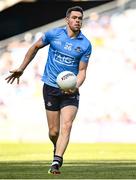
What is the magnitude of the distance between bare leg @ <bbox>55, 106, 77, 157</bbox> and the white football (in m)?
0.39

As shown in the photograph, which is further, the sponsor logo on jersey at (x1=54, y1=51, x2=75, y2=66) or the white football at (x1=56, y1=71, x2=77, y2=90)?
the sponsor logo on jersey at (x1=54, y1=51, x2=75, y2=66)

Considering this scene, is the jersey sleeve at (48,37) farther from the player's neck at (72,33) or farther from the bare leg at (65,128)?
the bare leg at (65,128)

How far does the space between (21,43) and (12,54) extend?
1.29ft

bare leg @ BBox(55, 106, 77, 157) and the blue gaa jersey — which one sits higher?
the blue gaa jersey

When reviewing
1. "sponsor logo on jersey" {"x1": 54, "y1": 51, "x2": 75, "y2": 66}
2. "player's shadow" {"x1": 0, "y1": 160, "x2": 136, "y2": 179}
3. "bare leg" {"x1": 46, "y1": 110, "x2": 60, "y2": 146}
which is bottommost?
"player's shadow" {"x1": 0, "y1": 160, "x2": 136, "y2": 179}

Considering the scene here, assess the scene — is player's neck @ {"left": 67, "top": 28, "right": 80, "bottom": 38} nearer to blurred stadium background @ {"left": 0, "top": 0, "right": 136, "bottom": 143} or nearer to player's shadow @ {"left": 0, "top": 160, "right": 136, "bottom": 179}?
player's shadow @ {"left": 0, "top": 160, "right": 136, "bottom": 179}

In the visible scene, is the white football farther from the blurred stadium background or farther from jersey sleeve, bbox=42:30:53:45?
the blurred stadium background

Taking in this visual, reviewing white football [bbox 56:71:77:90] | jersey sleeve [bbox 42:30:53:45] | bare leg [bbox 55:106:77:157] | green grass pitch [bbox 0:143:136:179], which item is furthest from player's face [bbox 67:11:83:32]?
green grass pitch [bbox 0:143:136:179]

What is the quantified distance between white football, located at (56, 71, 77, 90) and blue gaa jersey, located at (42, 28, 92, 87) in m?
0.30

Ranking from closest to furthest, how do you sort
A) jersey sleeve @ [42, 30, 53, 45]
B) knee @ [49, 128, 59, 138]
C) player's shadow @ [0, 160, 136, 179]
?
1. player's shadow @ [0, 160, 136, 179]
2. jersey sleeve @ [42, 30, 53, 45]
3. knee @ [49, 128, 59, 138]

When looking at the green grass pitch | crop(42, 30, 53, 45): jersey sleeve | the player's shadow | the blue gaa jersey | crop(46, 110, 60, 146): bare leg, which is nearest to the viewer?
the player's shadow

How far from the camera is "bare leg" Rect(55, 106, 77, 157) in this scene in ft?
42.9

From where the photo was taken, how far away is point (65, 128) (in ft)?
43.2

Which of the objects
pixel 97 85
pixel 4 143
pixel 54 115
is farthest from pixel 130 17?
pixel 54 115
